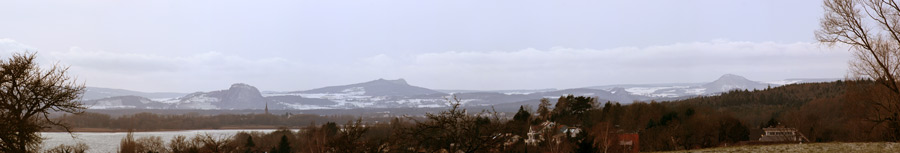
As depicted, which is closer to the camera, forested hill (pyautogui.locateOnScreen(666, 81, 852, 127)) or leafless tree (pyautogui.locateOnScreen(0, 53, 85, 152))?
leafless tree (pyautogui.locateOnScreen(0, 53, 85, 152))

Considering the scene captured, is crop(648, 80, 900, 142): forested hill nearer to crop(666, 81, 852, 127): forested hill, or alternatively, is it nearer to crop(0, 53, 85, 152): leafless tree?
crop(666, 81, 852, 127): forested hill

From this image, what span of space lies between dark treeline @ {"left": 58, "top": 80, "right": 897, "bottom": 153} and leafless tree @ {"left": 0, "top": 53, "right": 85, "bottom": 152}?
11.3 metres

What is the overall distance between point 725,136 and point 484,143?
62848 mm

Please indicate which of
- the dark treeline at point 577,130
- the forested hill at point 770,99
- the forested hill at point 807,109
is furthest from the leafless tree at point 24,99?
the forested hill at point 770,99

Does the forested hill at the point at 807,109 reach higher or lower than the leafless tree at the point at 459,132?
lower

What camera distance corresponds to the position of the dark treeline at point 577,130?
88.5ft

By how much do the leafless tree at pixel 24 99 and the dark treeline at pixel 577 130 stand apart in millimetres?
11257

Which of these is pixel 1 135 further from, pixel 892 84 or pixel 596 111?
pixel 596 111

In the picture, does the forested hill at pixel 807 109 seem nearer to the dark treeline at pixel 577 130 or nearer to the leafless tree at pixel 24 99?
the dark treeline at pixel 577 130

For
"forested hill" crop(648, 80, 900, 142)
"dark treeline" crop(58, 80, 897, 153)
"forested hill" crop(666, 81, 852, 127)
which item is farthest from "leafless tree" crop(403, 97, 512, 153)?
"forested hill" crop(666, 81, 852, 127)

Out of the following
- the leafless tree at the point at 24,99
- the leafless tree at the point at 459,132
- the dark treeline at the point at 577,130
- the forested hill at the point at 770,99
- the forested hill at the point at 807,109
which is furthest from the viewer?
the forested hill at the point at 770,99

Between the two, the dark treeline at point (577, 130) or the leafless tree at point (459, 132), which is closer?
the leafless tree at point (459, 132)

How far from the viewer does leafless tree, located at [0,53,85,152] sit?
64.8ft

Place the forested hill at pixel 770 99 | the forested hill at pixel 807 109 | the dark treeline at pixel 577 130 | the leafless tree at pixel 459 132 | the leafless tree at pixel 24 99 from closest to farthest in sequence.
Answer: the leafless tree at pixel 24 99 < the leafless tree at pixel 459 132 < the dark treeline at pixel 577 130 < the forested hill at pixel 807 109 < the forested hill at pixel 770 99
